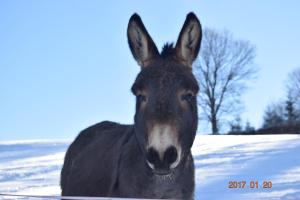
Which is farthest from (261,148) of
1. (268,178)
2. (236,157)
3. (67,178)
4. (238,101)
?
(238,101)

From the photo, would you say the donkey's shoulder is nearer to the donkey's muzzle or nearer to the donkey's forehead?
the donkey's forehead

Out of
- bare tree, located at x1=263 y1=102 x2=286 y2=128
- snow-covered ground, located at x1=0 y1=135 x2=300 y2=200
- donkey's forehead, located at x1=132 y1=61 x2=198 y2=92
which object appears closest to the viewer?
donkey's forehead, located at x1=132 y1=61 x2=198 y2=92

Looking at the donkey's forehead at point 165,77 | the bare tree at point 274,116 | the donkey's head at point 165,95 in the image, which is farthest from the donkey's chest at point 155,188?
the bare tree at point 274,116

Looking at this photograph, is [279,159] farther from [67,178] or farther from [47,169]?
[67,178]

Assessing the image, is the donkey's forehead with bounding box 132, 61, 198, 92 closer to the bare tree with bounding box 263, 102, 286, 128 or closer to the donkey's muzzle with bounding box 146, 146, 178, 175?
the donkey's muzzle with bounding box 146, 146, 178, 175

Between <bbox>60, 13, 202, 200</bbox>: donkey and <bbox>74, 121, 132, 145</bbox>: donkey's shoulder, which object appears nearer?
<bbox>60, 13, 202, 200</bbox>: donkey

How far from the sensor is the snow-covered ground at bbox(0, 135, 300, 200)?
9273 millimetres

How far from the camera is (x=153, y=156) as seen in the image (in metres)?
3.58

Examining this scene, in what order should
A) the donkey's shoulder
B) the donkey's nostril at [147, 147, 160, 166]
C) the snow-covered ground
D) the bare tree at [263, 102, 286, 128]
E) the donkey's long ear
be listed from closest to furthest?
the donkey's nostril at [147, 147, 160, 166]
the donkey's long ear
the donkey's shoulder
the snow-covered ground
the bare tree at [263, 102, 286, 128]

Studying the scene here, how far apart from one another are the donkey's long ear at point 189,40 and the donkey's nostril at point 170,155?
1086mm

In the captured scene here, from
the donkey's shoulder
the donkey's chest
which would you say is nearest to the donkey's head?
the donkey's chest

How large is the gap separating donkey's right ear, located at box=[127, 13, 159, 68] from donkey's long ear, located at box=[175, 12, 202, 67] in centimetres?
22

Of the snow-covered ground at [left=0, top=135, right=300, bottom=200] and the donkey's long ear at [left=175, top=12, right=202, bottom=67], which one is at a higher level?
the donkey's long ear at [left=175, top=12, right=202, bottom=67]

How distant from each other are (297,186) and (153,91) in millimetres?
6207
